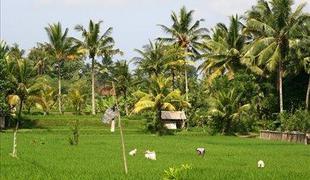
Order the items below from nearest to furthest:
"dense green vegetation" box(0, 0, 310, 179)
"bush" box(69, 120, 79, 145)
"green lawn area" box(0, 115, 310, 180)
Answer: "green lawn area" box(0, 115, 310, 180)
"bush" box(69, 120, 79, 145)
"dense green vegetation" box(0, 0, 310, 179)

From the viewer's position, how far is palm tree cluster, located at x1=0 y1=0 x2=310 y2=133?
2852cm

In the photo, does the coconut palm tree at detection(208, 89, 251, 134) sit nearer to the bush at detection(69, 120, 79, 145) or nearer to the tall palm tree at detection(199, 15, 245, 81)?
the tall palm tree at detection(199, 15, 245, 81)

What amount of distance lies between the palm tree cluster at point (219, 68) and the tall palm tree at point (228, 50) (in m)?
0.06

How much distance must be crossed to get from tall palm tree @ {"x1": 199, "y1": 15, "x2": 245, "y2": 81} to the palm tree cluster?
6 cm

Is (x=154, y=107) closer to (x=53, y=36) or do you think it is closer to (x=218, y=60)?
(x=218, y=60)

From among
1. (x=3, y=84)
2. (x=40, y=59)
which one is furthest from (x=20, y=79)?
(x=40, y=59)

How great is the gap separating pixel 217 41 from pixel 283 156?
20101 millimetres

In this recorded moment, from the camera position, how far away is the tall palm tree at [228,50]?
110ft

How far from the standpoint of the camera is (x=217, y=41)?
118 feet

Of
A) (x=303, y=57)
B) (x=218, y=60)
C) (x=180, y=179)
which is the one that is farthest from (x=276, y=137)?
(x=180, y=179)

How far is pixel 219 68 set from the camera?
3453 centimetres

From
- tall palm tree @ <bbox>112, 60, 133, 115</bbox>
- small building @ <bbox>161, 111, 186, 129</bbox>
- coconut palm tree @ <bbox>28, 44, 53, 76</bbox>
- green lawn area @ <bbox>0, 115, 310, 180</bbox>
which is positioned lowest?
green lawn area @ <bbox>0, 115, 310, 180</bbox>

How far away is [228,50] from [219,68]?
5.11 ft

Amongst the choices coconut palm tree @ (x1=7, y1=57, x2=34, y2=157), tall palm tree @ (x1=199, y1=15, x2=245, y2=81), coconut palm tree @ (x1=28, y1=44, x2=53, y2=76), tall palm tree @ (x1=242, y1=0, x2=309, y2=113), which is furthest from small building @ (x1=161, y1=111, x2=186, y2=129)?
coconut palm tree @ (x1=28, y1=44, x2=53, y2=76)
